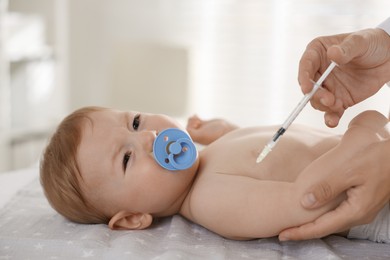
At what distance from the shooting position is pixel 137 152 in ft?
4.61

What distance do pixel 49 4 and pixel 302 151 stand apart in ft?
8.76

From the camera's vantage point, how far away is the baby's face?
4.58 feet

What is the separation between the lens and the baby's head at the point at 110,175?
140cm

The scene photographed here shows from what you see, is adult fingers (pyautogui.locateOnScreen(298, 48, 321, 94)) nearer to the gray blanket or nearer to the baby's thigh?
the baby's thigh

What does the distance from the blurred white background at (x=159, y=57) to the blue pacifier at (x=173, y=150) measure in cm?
201

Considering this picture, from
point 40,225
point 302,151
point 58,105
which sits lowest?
point 58,105

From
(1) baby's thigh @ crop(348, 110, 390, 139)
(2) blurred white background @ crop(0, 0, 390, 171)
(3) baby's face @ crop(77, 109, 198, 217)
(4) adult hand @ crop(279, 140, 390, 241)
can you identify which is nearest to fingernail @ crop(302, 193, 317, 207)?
(4) adult hand @ crop(279, 140, 390, 241)

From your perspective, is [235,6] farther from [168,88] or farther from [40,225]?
[40,225]


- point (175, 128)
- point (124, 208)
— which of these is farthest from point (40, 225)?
point (175, 128)

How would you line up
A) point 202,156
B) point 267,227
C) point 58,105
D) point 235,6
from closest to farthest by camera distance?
point 267,227, point 202,156, point 235,6, point 58,105

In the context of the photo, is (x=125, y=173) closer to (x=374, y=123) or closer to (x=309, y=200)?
(x=309, y=200)

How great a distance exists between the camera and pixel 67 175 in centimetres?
143

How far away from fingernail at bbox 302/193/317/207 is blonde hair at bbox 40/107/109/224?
21.1 inches

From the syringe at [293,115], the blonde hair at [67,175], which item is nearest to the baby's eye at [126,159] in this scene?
the blonde hair at [67,175]
